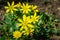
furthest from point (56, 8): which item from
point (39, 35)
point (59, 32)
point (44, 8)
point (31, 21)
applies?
point (31, 21)

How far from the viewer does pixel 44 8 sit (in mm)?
4055

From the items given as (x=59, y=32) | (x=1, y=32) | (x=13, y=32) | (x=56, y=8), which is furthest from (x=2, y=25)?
(x=56, y=8)

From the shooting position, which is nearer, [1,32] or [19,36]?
[19,36]

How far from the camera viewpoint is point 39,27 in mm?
3234

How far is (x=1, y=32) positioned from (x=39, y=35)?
0.55 meters

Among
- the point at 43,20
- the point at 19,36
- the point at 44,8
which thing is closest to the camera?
the point at 19,36

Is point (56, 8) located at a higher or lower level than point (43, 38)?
higher

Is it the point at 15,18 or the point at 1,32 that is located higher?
the point at 15,18

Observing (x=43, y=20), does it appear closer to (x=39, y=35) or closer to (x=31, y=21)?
(x=39, y=35)

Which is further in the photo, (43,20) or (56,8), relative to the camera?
(56,8)

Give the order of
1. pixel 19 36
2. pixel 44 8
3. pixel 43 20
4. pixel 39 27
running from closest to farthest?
1. pixel 19 36
2. pixel 39 27
3. pixel 43 20
4. pixel 44 8

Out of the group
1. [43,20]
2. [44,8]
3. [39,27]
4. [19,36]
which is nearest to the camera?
[19,36]

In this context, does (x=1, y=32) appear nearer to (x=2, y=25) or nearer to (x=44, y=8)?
(x=2, y=25)

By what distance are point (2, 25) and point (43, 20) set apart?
595 millimetres
